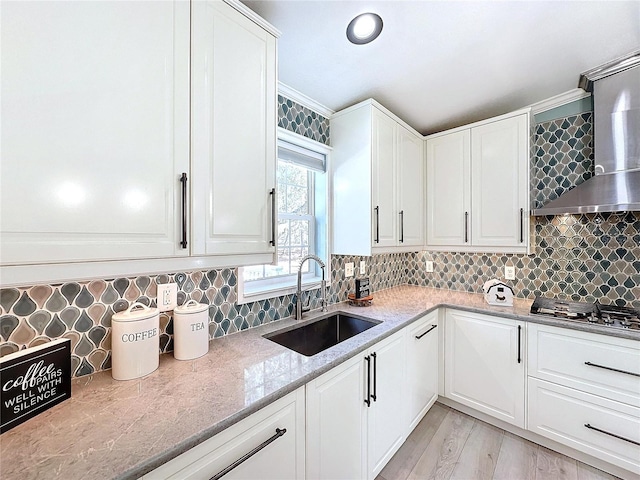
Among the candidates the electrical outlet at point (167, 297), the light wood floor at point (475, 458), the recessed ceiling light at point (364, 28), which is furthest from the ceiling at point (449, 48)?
the light wood floor at point (475, 458)

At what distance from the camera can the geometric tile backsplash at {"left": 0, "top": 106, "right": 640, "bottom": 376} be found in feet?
3.26

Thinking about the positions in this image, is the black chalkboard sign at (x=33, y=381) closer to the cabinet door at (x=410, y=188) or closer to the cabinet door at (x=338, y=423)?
the cabinet door at (x=338, y=423)

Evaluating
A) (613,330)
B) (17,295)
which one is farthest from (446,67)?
(17,295)

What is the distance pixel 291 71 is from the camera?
171 centimetres

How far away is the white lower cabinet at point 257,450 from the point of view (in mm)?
777

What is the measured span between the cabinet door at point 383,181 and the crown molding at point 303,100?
399 mm

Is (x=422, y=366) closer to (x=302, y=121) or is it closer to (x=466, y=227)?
(x=466, y=227)

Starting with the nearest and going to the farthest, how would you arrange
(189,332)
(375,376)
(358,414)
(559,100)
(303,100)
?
(189,332), (358,414), (375,376), (303,100), (559,100)

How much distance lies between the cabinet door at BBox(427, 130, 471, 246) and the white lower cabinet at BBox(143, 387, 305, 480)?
199 cm

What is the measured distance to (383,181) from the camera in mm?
2074

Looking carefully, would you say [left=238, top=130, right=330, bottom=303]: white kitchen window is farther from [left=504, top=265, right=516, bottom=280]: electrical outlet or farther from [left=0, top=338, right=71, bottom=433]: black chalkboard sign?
[left=504, top=265, right=516, bottom=280]: electrical outlet

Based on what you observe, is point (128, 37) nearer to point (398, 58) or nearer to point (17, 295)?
point (17, 295)

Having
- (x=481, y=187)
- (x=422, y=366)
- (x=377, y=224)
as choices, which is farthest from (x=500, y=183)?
(x=422, y=366)

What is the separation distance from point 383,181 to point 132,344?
1.80 m
